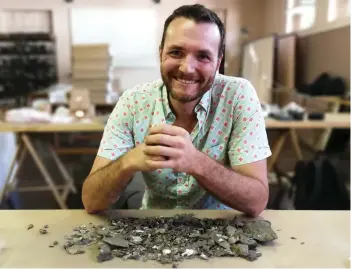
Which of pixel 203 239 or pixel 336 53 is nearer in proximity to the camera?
pixel 203 239

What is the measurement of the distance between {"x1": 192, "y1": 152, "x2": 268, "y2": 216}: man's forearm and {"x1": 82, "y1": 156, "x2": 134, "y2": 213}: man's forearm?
13 centimetres

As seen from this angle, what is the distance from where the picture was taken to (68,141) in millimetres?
2863

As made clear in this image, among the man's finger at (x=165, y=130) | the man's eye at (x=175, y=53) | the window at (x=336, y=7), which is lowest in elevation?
the man's finger at (x=165, y=130)

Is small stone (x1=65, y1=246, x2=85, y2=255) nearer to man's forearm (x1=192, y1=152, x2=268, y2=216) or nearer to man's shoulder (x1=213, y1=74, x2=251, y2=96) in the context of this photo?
man's forearm (x1=192, y1=152, x2=268, y2=216)

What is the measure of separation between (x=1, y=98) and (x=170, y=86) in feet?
1.41

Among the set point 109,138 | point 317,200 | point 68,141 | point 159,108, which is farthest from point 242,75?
point 68,141

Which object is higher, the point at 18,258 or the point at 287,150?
the point at 18,258

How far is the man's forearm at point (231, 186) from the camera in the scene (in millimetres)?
665

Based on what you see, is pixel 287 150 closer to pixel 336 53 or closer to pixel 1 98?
pixel 336 53

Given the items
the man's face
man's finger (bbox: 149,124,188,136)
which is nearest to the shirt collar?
the man's face

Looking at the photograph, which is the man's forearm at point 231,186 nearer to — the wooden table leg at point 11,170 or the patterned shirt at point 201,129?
the patterned shirt at point 201,129

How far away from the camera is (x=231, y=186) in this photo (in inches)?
27.1

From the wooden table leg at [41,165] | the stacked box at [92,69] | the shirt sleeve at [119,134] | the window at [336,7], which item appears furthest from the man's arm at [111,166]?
the stacked box at [92,69]

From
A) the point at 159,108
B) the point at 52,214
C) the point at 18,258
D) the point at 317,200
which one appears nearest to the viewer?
the point at 18,258
